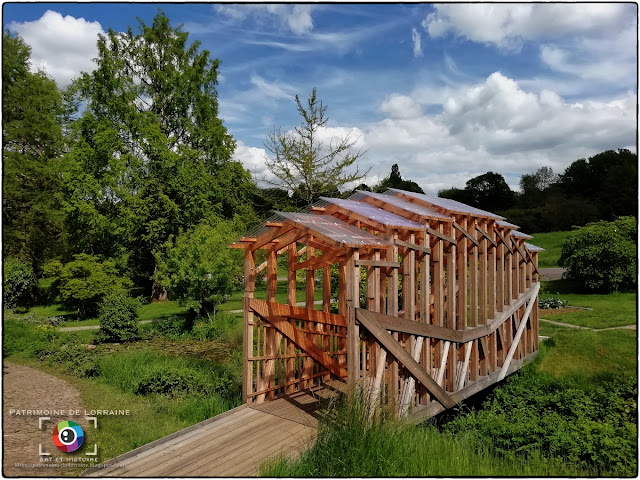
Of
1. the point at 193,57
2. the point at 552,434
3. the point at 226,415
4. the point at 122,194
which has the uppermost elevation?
the point at 193,57

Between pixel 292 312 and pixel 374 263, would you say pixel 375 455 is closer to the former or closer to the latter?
pixel 374 263

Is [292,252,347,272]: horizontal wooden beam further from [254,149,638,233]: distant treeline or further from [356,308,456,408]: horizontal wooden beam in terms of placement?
[254,149,638,233]: distant treeline

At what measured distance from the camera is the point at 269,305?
7375 mm

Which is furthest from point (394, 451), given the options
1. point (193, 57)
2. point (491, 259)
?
point (193, 57)

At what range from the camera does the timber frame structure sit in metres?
6.31

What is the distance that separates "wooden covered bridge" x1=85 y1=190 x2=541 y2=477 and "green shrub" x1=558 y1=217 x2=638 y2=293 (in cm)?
1218

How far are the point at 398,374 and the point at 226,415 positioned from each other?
8.13ft

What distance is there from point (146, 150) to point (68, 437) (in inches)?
723

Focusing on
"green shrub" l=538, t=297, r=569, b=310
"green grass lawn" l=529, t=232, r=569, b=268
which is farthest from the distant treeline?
"green shrub" l=538, t=297, r=569, b=310

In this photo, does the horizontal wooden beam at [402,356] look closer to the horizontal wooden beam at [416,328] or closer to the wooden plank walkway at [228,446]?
the horizontal wooden beam at [416,328]

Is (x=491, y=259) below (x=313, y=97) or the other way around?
below

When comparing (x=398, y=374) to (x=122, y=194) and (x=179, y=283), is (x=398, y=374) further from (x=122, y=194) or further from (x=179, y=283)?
(x=122, y=194)

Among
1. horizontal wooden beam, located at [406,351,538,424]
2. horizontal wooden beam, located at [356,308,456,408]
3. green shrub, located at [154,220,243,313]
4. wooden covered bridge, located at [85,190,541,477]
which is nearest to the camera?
wooden covered bridge, located at [85,190,541,477]

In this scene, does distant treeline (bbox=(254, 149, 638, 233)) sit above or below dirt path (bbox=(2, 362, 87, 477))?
above
